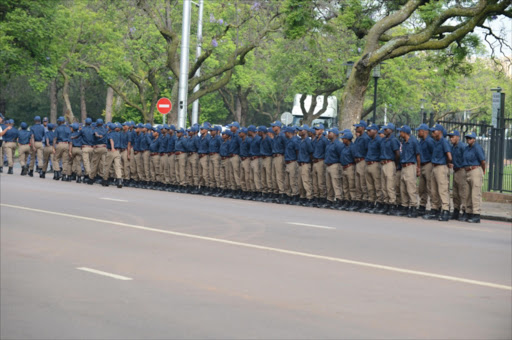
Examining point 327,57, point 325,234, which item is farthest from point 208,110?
point 325,234

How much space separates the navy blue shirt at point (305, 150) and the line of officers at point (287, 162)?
3 cm

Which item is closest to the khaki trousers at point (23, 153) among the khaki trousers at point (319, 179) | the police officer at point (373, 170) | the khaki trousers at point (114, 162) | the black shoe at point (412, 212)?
the khaki trousers at point (114, 162)

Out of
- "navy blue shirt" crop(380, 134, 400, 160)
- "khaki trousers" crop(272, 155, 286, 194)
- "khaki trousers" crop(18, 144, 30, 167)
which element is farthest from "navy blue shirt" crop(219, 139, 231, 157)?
"khaki trousers" crop(18, 144, 30, 167)

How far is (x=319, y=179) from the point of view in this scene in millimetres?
23141

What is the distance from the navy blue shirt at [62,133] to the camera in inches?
1216

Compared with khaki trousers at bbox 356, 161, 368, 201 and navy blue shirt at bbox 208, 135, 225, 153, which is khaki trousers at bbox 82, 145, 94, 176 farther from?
khaki trousers at bbox 356, 161, 368, 201

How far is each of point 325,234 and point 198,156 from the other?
1296 centimetres

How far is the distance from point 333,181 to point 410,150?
2629 mm

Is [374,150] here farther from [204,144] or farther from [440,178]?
[204,144]

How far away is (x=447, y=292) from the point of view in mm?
9719

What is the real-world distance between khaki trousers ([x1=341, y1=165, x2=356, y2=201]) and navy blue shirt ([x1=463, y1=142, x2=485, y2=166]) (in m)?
3.29

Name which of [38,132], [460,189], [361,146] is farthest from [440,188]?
[38,132]

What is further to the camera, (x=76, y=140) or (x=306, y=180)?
(x=76, y=140)

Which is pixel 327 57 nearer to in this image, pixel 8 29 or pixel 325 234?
pixel 8 29
